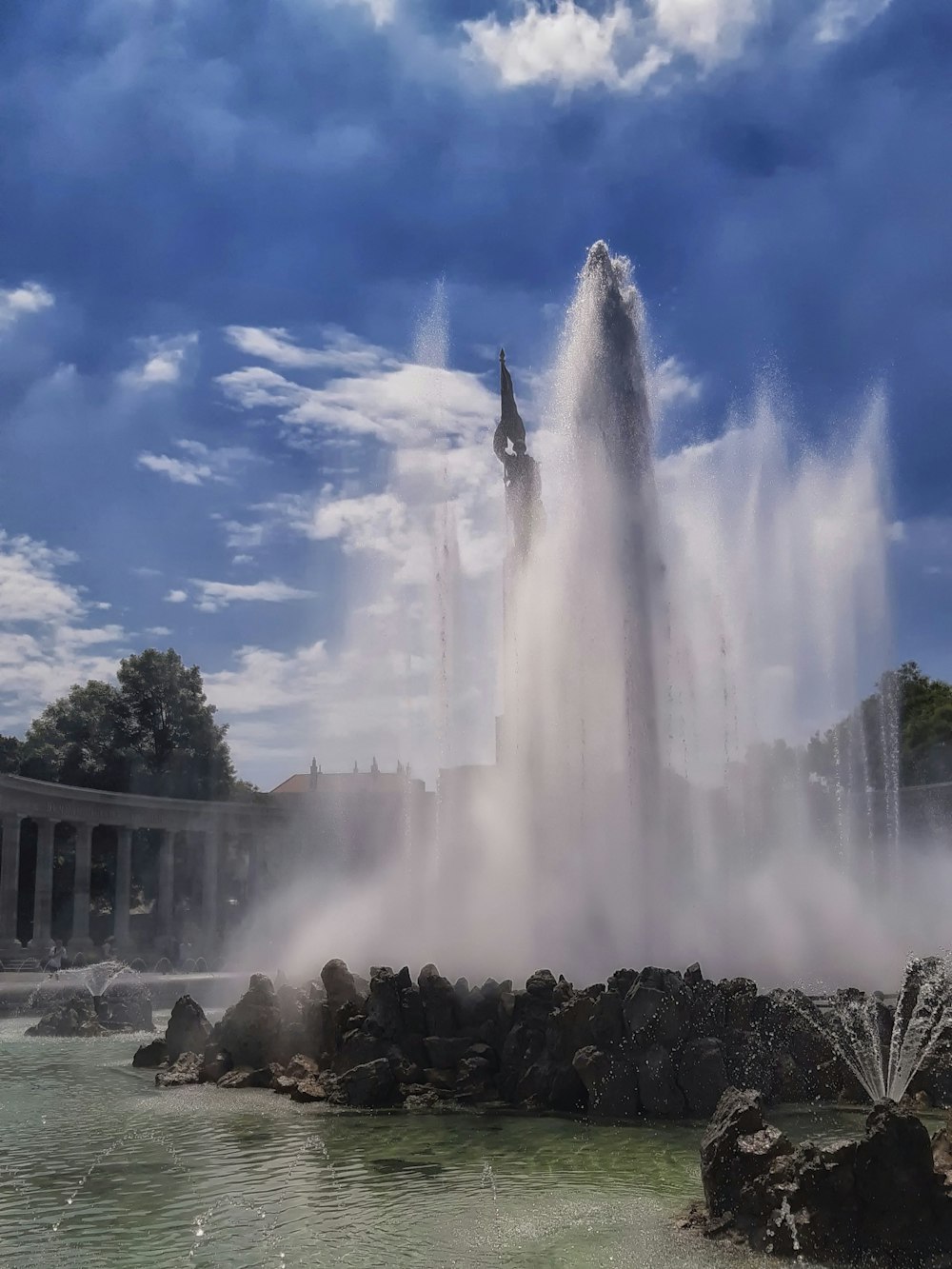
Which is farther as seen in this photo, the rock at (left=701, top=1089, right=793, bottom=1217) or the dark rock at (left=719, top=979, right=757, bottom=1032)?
the dark rock at (left=719, top=979, right=757, bottom=1032)

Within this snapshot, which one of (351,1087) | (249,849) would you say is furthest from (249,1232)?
(249,849)

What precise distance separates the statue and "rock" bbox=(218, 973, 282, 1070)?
69.0 feet

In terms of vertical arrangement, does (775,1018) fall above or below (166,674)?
below

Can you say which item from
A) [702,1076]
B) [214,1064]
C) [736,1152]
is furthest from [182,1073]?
[736,1152]

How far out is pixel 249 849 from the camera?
7850 cm

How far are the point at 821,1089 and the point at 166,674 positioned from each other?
224ft

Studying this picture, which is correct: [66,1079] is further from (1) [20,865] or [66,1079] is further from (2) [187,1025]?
(1) [20,865]

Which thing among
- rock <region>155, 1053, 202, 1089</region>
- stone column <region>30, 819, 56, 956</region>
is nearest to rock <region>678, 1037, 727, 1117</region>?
rock <region>155, 1053, 202, 1089</region>

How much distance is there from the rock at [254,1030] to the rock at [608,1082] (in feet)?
21.8

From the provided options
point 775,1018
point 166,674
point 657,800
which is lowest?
point 775,1018

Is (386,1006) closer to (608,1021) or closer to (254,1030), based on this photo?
(254,1030)

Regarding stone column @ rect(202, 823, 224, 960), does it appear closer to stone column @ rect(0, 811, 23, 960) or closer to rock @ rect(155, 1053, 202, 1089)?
stone column @ rect(0, 811, 23, 960)

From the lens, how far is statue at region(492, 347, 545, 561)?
40906 millimetres

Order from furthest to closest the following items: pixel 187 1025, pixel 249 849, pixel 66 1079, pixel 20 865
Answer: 1. pixel 249 849
2. pixel 20 865
3. pixel 187 1025
4. pixel 66 1079
